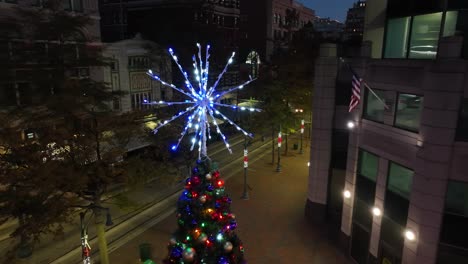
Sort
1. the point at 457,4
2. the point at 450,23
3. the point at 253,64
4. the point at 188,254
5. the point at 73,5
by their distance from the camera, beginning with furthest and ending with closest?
1. the point at 253,64
2. the point at 73,5
3. the point at 450,23
4. the point at 457,4
5. the point at 188,254

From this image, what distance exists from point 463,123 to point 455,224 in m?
3.43

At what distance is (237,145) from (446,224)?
974 inches

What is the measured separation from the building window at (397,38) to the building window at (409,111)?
2.28 m

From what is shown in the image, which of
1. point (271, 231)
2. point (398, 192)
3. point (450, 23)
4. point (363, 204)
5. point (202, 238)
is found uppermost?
point (450, 23)

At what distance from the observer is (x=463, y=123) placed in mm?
10766

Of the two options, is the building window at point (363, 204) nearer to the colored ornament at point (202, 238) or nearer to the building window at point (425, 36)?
the building window at point (425, 36)

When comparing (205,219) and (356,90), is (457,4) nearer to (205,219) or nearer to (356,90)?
(356,90)

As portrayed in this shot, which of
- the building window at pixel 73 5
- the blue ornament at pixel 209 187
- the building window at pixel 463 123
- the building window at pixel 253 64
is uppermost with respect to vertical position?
the building window at pixel 73 5

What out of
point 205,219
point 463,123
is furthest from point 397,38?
point 205,219

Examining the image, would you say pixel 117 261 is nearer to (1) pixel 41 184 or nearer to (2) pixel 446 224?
(1) pixel 41 184

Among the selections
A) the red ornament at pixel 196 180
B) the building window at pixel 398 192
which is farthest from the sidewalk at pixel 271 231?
the red ornament at pixel 196 180

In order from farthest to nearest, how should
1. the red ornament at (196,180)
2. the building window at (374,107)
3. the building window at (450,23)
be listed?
the building window at (374,107), the building window at (450,23), the red ornament at (196,180)

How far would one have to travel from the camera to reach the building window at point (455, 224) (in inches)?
438

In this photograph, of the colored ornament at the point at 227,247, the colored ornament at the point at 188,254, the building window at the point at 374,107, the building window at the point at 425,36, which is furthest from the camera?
the building window at the point at 374,107
